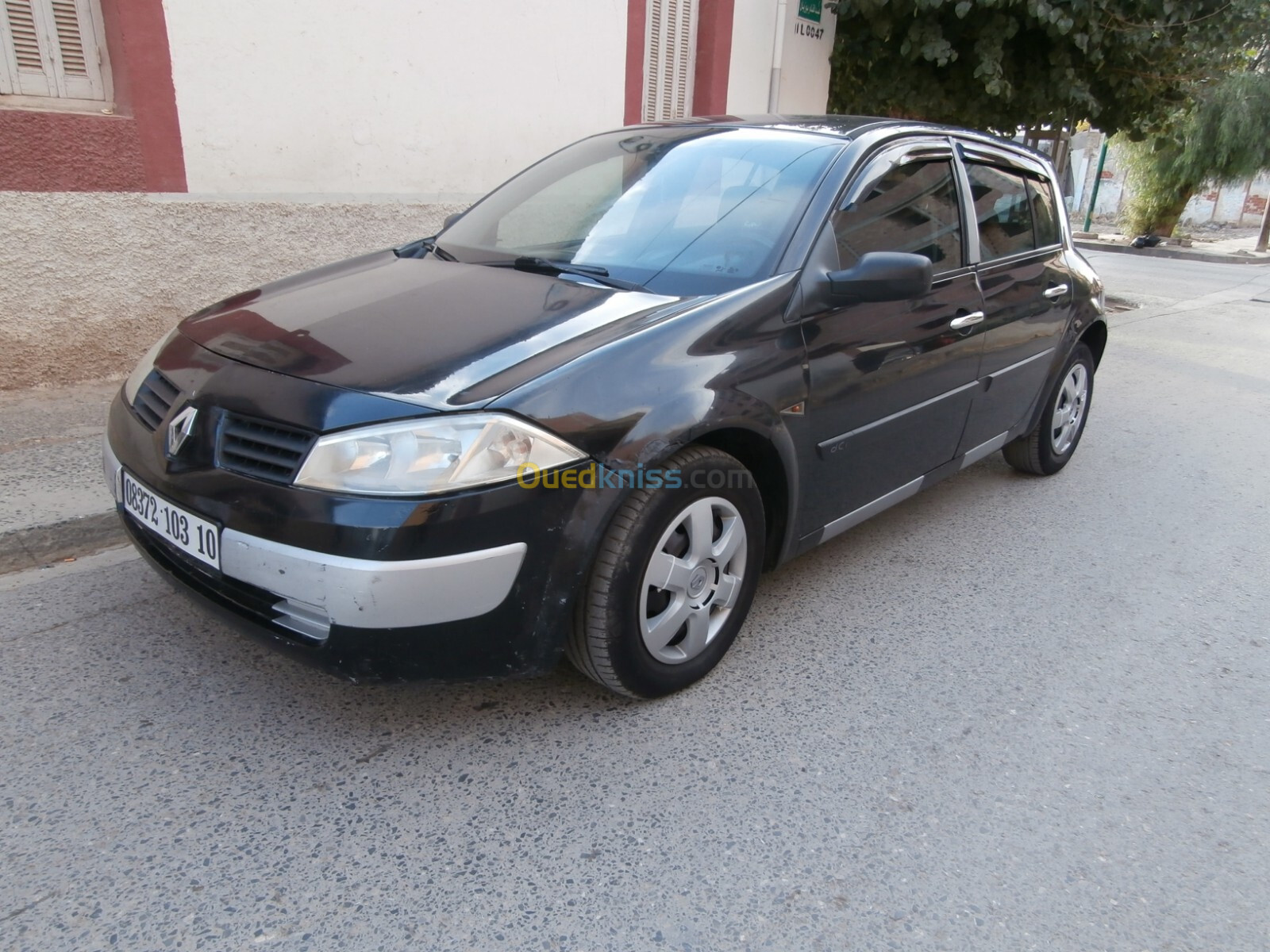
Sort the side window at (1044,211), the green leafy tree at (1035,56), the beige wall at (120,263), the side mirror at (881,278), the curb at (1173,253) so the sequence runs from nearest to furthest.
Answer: the side mirror at (881,278) → the side window at (1044,211) → the beige wall at (120,263) → the green leafy tree at (1035,56) → the curb at (1173,253)

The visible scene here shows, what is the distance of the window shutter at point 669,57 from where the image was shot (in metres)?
8.06

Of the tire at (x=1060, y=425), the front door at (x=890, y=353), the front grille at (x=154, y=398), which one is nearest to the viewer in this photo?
the front grille at (x=154, y=398)

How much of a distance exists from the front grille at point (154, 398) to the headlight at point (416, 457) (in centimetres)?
64

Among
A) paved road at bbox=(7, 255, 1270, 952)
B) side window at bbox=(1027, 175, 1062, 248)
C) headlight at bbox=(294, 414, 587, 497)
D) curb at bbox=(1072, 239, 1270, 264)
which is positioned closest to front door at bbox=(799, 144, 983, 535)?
paved road at bbox=(7, 255, 1270, 952)

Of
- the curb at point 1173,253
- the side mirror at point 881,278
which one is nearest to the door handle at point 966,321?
the side mirror at point 881,278

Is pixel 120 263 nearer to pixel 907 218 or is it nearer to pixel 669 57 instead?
pixel 907 218

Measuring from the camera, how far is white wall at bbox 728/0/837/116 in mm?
8531

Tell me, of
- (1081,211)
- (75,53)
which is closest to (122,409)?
(75,53)

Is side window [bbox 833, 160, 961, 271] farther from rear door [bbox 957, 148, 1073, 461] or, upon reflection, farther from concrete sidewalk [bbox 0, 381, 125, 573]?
concrete sidewalk [bbox 0, 381, 125, 573]

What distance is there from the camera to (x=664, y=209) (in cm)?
322

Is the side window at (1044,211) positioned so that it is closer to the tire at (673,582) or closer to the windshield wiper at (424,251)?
the tire at (673,582)

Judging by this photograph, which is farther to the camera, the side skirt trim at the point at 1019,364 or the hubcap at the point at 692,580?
the side skirt trim at the point at 1019,364

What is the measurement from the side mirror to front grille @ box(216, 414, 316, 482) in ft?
5.41

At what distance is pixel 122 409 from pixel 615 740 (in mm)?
1756
